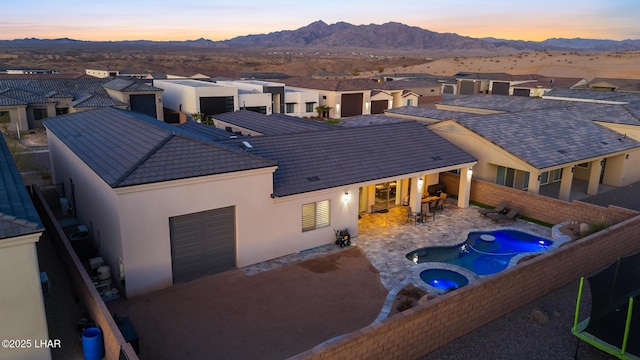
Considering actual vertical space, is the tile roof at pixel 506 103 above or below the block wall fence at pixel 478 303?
above

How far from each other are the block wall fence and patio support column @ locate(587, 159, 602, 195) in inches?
320

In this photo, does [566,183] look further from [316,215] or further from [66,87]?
[66,87]

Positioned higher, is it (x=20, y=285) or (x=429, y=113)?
(x=429, y=113)


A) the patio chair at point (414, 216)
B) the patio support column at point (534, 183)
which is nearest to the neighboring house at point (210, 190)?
the patio chair at point (414, 216)

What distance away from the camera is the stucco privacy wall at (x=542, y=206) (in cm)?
1927

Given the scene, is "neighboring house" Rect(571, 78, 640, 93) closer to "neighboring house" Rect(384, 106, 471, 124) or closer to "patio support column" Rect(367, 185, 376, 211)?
"neighboring house" Rect(384, 106, 471, 124)

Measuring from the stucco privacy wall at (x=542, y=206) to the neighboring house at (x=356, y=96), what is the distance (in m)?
31.8

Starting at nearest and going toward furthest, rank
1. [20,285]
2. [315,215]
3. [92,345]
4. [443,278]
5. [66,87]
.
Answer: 1. [20,285]
2. [92,345]
3. [443,278]
4. [315,215]
5. [66,87]

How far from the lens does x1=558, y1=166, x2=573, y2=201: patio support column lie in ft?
80.3

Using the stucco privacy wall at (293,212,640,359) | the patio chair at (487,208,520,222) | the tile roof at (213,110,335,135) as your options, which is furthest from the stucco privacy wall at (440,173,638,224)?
the tile roof at (213,110,335,135)

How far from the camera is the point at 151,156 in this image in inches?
582

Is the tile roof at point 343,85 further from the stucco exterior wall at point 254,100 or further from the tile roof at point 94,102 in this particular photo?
the tile roof at point 94,102

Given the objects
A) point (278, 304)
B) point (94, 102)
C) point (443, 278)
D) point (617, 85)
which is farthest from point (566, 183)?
point (94, 102)

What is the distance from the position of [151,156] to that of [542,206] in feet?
57.2
